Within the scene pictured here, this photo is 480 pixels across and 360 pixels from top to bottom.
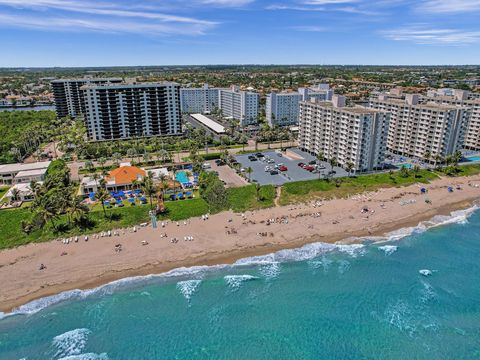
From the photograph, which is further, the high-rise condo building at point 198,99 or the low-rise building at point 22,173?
the high-rise condo building at point 198,99

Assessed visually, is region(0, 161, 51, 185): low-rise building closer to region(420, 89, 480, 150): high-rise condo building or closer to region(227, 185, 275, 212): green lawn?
region(227, 185, 275, 212): green lawn

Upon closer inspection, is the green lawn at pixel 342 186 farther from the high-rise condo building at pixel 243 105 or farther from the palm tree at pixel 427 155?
the high-rise condo building at pixel 243 105

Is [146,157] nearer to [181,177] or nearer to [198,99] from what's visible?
[181,177]

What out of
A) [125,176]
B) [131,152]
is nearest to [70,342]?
[125,176]

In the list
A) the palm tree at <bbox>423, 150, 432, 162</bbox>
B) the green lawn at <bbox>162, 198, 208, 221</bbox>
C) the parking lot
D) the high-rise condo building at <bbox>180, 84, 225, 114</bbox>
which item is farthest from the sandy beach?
the high-rise condo building at <bbox>180, 84, 225, 114</bbox>

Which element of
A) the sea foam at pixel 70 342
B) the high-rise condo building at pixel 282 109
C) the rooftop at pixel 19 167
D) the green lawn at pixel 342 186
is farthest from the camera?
the high-rise condo building at pixel 282 109

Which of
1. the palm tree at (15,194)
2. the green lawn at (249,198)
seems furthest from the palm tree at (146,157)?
the palm tree at (15,194)
